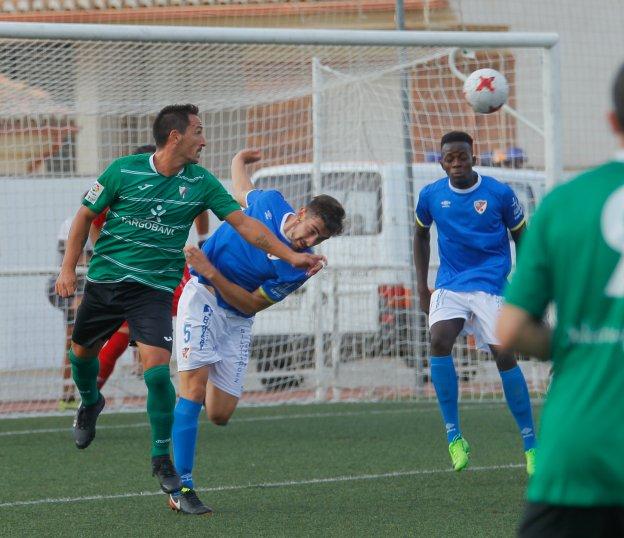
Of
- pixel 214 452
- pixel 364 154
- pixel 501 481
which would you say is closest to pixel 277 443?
pixel 214 452

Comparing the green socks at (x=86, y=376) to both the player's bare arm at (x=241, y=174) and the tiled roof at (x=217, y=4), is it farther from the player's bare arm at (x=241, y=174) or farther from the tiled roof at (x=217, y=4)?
the tiled roof at (x=217, y=4)

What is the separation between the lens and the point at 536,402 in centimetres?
1162

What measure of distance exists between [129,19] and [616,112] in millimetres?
12916

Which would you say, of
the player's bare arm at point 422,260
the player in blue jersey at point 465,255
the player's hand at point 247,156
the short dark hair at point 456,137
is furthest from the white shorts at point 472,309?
the player's hand at point 247,156

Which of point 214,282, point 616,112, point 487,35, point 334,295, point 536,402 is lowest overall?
point 536,402

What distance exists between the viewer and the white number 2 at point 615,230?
2729 millimetres

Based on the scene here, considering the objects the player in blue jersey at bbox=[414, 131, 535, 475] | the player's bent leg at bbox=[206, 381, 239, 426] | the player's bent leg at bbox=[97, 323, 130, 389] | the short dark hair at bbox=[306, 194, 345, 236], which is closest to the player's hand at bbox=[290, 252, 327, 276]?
the short dark hair at bbox=[306, 194, 345, 236]

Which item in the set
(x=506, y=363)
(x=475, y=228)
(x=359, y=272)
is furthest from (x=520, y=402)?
(x=359, y=272)

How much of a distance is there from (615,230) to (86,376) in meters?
5.29

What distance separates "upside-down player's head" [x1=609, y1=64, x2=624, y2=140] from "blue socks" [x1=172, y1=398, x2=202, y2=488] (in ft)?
13.5

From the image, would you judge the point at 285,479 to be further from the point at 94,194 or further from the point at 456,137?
the point at 456,137

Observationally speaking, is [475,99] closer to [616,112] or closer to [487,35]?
[487,35]

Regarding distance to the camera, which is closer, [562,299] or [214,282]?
[562,299]

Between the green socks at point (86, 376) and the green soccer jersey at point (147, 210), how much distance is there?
871mm
